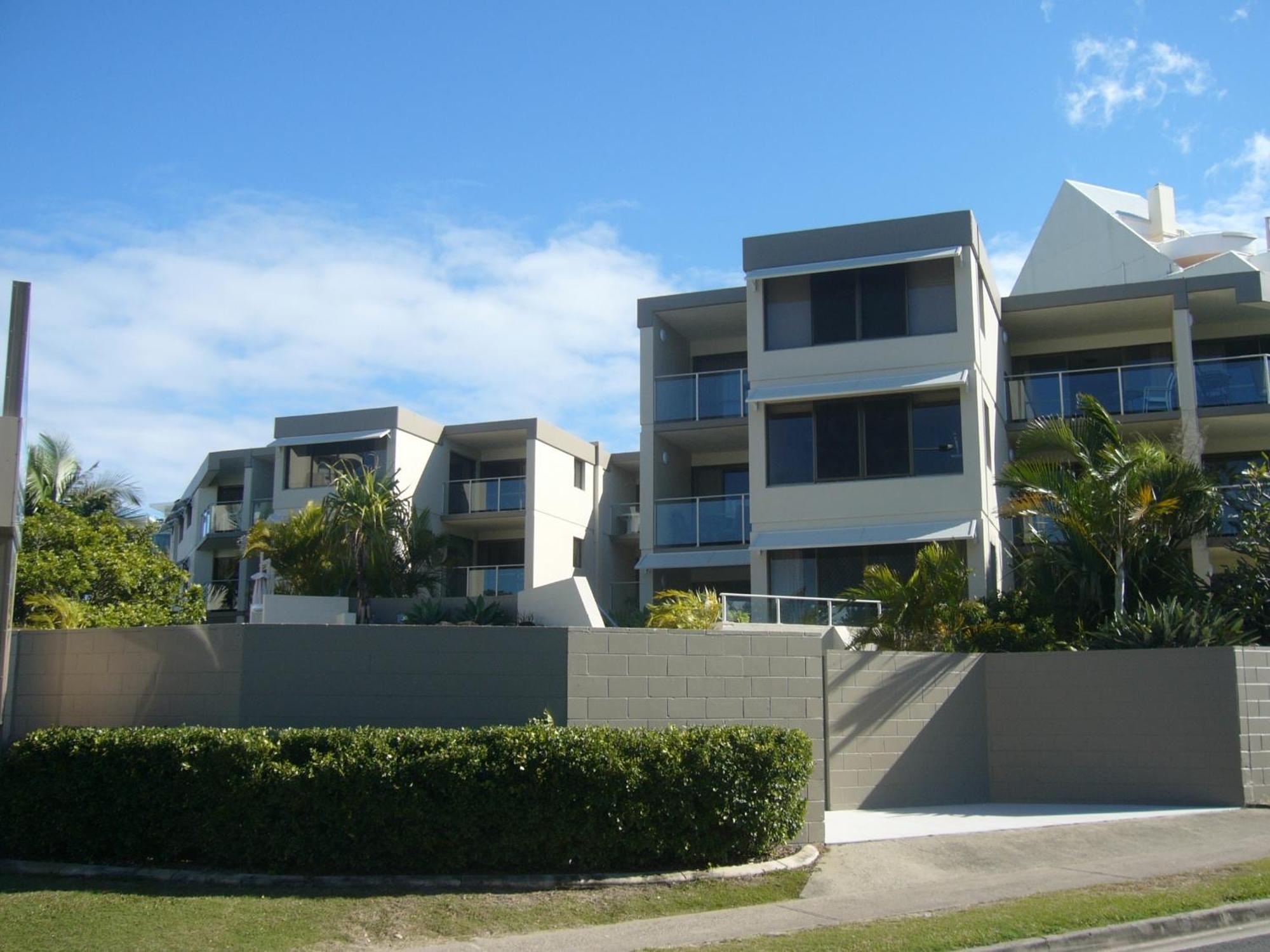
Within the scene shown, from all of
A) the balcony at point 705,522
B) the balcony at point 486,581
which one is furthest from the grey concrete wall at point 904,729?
the balcony at point 486,581

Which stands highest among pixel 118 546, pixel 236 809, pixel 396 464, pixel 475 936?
pixel 396 464

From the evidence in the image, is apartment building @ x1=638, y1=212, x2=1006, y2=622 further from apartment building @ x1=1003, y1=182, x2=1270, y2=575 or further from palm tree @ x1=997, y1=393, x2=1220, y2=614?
palm tree @ x1=997, y1=393, x2=1220, y2=614

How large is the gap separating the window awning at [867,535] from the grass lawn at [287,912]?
1257cm

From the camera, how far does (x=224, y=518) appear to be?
1486 inches

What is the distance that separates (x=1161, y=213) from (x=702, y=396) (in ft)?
59.7

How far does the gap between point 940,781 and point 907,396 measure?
9.89 m

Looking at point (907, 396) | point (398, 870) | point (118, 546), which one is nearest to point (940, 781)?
point (398, 870)

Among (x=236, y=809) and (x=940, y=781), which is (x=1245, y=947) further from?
(x=236, y=809)

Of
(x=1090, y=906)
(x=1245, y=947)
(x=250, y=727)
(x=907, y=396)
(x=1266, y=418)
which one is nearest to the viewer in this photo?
(x=1245, y=947)

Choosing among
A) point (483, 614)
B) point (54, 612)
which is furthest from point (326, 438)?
point (54, 612)

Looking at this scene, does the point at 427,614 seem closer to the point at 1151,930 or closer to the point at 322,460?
the point at 322,460

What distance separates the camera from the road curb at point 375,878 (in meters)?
9.45

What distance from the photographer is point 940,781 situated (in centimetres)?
1446

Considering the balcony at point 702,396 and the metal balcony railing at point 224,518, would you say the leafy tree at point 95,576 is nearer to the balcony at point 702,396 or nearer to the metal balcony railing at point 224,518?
the balcony at point 702,396
